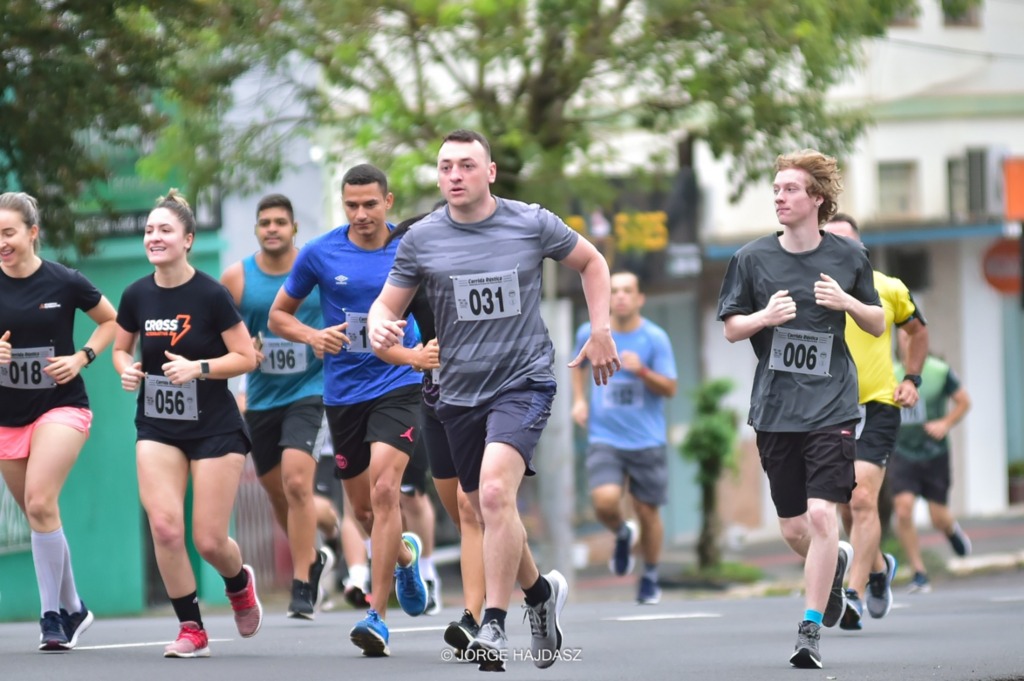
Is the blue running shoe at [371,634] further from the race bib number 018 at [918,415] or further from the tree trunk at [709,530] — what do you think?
the tree trunk at [709,530]

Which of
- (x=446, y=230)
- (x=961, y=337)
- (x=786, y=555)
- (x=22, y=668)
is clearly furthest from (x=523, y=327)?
(x=961, y=337)

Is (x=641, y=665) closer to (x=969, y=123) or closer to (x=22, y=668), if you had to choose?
(x=22, y=668)

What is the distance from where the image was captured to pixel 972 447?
28.9 m

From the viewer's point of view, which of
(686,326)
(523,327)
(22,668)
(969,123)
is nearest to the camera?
(523,327)

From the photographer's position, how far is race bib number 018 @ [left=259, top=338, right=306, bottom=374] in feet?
36.6

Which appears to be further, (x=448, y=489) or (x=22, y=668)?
(x=448, y=489)

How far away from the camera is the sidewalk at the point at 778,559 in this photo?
19.9 m

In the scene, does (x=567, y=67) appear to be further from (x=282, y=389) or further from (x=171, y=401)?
(x=171, y=401)

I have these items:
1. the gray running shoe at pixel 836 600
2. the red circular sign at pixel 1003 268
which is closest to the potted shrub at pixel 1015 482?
the red circular sign at pixel 1003 268

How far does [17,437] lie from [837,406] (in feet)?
12.6

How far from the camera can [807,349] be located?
340 inches

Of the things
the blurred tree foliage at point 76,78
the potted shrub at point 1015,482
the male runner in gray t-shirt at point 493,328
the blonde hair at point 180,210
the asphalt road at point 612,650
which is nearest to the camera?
the male runner in gray t-shirt at point 493,328

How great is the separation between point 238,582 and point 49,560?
3.00 feet

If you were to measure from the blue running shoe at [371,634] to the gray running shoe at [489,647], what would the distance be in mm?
1268
